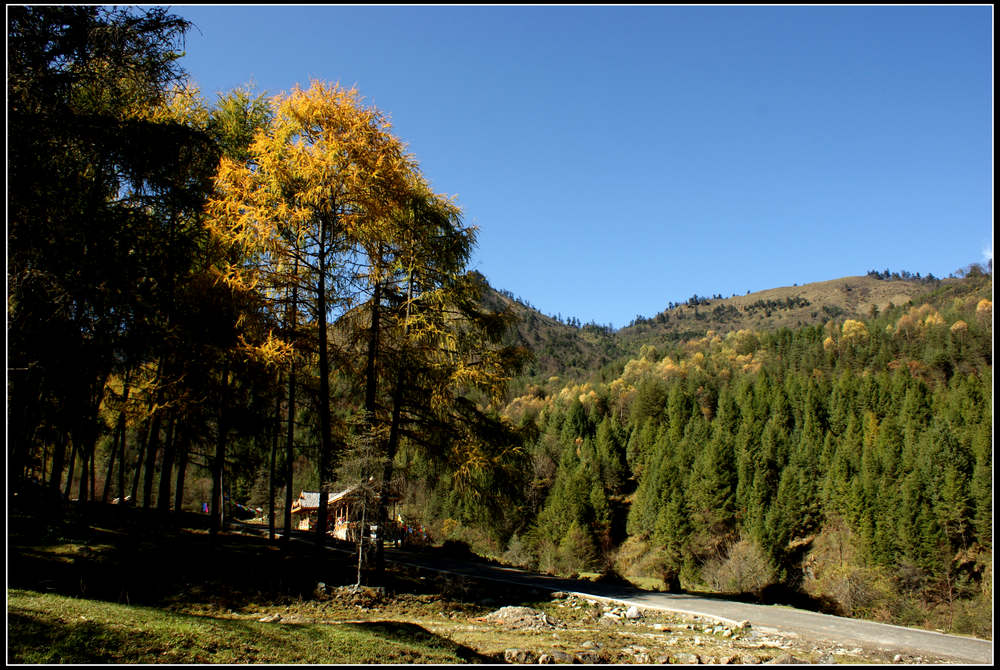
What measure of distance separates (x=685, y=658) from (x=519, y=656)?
2232 millimetres

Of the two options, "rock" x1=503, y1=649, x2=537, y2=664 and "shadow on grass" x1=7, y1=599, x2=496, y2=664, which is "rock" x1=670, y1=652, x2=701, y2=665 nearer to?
"rock" x1=503, y1=649, x2=537, y2=664

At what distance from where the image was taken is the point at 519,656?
6918 millimetres

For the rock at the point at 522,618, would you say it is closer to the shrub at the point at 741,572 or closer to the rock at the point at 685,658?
the rock at the point at 685,658

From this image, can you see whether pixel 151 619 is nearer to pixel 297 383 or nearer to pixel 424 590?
pixel 424 590

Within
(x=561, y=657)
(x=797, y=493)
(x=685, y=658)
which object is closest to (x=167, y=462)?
(x=561, y=657)

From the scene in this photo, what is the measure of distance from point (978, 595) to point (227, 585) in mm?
46555

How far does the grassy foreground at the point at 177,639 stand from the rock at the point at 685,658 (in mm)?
2639

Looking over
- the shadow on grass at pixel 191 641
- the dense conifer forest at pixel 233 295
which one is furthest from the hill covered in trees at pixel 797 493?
the shadow on grass at pixel 191 641

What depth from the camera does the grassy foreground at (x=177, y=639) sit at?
16.2 feet

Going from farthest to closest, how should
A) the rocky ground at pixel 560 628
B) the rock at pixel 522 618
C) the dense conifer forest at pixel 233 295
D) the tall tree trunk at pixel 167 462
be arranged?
the tall tree trunk at pixel 167 462, the rock at pixel 522 618, the rocky ground at pixel 560 628, the dense conifer forest at pixel 233 295

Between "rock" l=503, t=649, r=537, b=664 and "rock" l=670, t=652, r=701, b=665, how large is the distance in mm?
1832

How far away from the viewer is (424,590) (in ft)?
39.3

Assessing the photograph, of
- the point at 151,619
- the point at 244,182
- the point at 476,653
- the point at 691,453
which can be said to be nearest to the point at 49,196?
the point at 244,182

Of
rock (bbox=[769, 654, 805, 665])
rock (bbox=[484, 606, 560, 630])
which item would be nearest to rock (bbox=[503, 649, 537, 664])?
rock (bbox=[484, 606, 560, 630])
